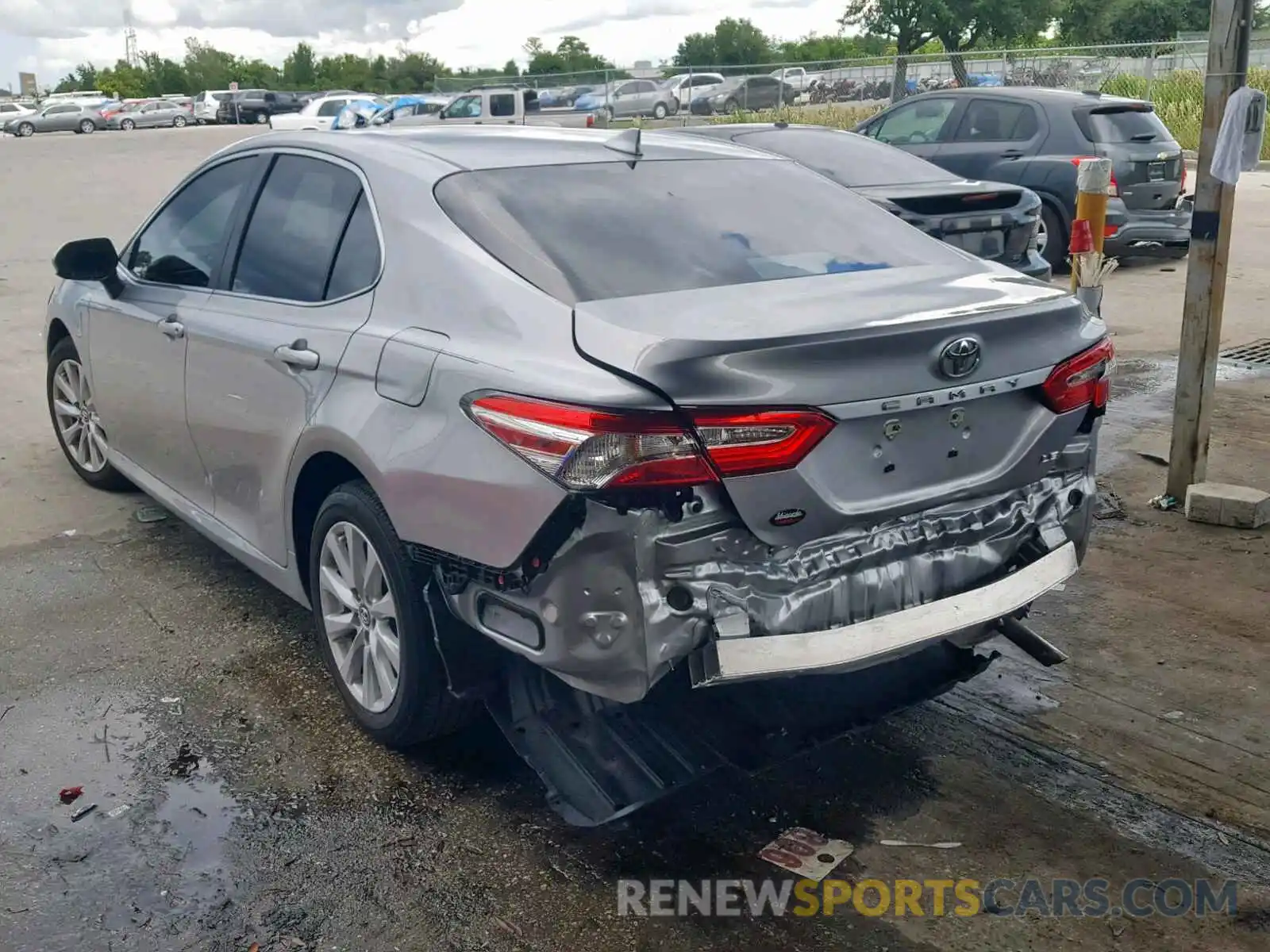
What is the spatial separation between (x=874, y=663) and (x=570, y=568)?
778 millimetres

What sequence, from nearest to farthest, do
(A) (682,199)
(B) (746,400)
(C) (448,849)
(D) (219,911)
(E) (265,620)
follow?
(B) (746,400)
(D) (219,911)
(C) (448,849)
(A) (682,199)
(E) (265,620)

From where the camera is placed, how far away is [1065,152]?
11.8 m

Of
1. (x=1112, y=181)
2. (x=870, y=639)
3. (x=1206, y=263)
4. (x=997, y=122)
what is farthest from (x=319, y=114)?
(x=870, y=639)

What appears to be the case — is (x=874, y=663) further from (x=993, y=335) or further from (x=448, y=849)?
(x=448, y=849)

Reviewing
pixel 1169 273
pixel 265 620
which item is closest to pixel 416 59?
pixel 1169 273

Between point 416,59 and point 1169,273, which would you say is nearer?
point 1169,273

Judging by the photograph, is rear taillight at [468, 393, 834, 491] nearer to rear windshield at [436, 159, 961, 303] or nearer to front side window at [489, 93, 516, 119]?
rear windshield at [436, 159, 961, 303]

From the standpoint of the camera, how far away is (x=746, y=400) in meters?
2.75

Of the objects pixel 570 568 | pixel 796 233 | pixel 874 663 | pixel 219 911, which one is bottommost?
pixel 219 911

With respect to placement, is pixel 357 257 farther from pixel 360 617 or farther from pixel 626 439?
pixel 626 439

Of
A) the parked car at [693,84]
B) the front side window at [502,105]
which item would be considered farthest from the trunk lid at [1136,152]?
the parked car at [693,84]

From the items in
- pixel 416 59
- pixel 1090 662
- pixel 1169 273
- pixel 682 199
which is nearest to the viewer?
pixel 682 199

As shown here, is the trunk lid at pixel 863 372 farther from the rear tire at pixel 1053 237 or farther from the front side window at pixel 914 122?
the front side window at pixel 914 122

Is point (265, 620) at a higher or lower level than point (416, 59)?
lower
